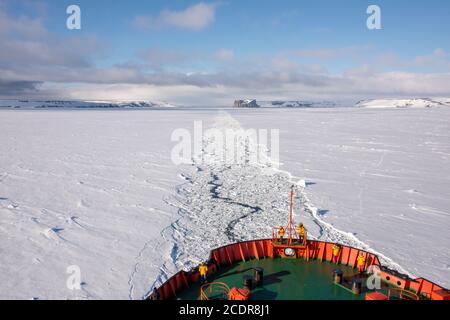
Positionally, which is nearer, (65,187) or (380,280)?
(380,280)

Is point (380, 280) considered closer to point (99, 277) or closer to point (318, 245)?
point (318, 245)

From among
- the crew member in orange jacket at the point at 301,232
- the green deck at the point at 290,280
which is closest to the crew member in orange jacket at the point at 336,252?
the green deck at the point at 290,280

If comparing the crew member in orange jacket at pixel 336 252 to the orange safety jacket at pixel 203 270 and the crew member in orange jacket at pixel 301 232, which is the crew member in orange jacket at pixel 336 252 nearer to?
the crew member in orange jacket at pixel 301 232

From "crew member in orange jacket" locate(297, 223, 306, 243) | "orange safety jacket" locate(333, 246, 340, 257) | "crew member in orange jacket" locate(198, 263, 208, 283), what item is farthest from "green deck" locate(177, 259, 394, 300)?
"crew member in orange jacket" locate(297, 223, 306, 243)

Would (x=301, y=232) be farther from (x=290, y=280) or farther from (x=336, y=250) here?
(x=290, y=280)

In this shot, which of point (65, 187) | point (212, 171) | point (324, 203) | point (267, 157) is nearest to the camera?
point (324, 203)
